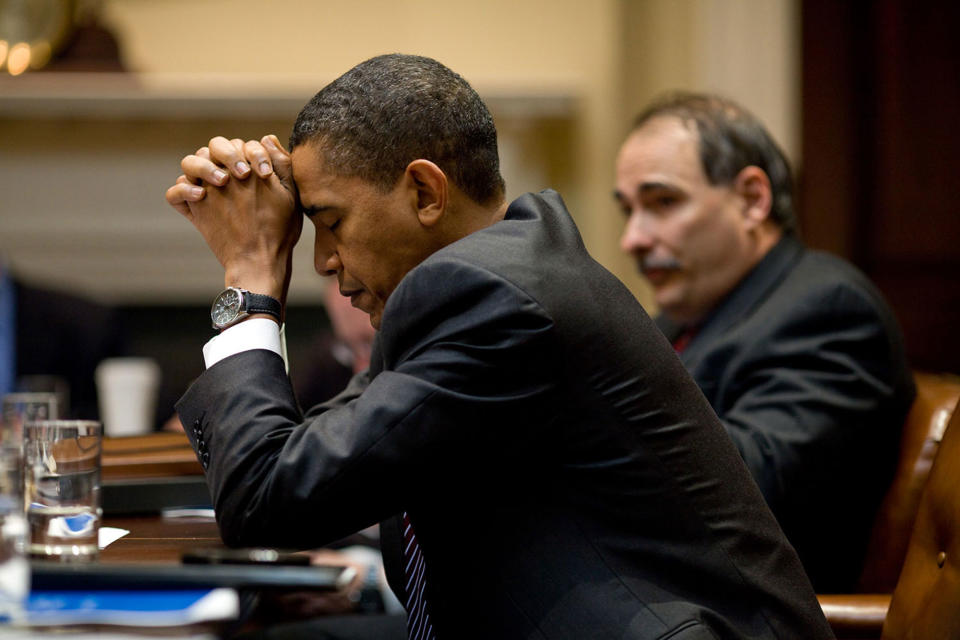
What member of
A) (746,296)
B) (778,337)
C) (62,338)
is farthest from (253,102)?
(778,337)

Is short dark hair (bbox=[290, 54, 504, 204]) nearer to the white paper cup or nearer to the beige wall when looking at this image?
the white paper cup

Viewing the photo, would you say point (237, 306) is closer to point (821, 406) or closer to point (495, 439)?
point (495, 439)

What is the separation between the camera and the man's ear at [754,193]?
6.98ft

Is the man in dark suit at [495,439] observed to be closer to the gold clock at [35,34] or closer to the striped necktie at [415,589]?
the striped necktie at [415,589]

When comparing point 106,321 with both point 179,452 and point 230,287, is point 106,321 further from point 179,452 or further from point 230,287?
point 230,287

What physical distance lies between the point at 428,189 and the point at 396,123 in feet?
0.26

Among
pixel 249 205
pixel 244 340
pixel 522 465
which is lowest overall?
pixel 522 465

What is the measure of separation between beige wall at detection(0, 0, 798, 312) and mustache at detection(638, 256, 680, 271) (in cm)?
175

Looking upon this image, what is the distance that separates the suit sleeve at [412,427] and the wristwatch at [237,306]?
16cm

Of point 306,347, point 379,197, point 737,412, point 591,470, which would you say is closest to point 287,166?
point 379,197

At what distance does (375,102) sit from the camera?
1.15 meters

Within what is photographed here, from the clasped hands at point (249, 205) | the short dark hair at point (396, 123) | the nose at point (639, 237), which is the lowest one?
the nose at point (639, 237)

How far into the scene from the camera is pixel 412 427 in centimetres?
99

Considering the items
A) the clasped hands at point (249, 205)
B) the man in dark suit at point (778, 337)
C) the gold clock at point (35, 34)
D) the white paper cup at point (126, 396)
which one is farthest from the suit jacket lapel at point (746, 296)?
the gold clock at point (35, 34)
